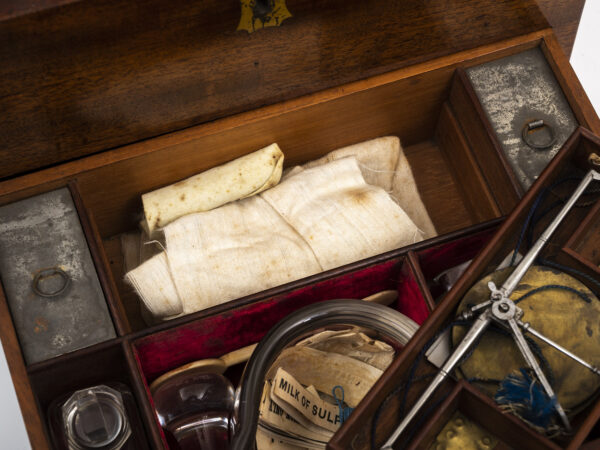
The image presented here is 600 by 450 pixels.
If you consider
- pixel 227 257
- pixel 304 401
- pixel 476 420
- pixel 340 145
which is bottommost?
pixel 476 420

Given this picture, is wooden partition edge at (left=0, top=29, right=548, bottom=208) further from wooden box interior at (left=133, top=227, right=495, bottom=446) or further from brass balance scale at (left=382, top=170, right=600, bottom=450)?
brass balance scale at (left=382, top=170, right=600, bottom=450)

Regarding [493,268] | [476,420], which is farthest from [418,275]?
[476,420]

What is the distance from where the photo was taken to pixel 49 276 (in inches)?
38.0

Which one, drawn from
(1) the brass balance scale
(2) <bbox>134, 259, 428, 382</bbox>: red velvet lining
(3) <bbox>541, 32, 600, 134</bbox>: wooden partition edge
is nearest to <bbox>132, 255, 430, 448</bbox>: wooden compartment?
(2) <bbox>134, 259, 428, 382</bbox>: red velvet lining

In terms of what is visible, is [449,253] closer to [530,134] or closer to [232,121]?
[530,134]

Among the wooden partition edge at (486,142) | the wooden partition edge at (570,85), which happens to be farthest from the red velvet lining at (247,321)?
the wooden partition edge at (570,85)

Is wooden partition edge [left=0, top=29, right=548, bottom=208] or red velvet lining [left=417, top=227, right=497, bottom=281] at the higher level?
wooden partition edge [left=0, top=29, right=548, bottom=208]

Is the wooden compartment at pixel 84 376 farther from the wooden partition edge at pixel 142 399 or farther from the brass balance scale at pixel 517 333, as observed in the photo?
the brass balance scale at pixel 517 333

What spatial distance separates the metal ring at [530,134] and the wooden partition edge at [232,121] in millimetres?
128

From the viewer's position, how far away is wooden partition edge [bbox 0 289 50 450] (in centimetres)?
85

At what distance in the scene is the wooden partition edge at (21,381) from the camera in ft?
2.79

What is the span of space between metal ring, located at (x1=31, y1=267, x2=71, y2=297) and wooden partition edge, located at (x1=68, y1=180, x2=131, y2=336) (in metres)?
0.04

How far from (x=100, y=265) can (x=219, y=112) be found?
28 centimetres

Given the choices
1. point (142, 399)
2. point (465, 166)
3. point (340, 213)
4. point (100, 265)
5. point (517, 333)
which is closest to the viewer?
point (517, 333)
